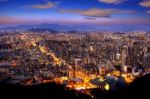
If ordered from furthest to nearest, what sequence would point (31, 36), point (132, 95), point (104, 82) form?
point (31, 36) → point (104, 82) → point (132, 95)

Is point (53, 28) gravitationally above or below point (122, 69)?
above

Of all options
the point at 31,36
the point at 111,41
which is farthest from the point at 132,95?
the point at 31,36

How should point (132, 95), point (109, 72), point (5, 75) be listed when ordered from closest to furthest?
point (132, 95) < point (5, 75) < point (109, 72)

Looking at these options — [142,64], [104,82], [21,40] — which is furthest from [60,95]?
[21,40]

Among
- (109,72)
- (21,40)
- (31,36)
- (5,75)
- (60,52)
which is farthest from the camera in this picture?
(31,36)

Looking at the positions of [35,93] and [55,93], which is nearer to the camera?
[35,93]

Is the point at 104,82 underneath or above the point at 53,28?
underneath

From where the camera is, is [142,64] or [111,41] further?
[111,41]

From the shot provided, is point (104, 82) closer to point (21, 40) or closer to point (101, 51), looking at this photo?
point (101, 51)

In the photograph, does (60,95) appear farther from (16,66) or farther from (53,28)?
(53,28)
